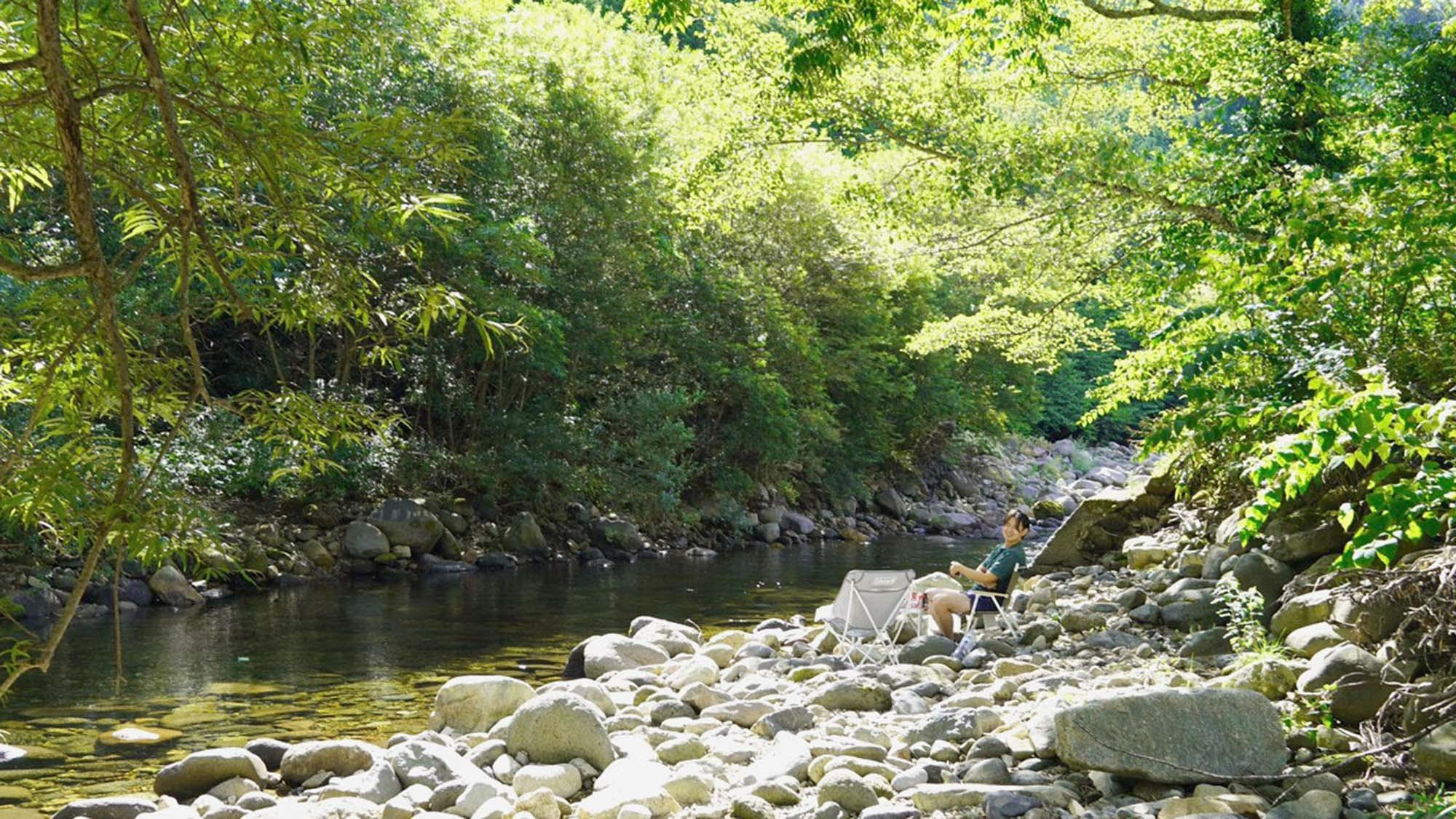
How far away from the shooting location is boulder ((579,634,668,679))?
9.12m

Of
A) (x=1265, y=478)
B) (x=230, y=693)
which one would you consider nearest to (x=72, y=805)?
(x=230, y=693)

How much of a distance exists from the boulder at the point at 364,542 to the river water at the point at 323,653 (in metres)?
1.14

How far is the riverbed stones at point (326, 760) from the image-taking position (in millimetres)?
6148

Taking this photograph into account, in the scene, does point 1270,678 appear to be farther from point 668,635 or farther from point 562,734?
point 668,635

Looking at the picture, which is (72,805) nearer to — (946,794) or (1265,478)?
(946,794)

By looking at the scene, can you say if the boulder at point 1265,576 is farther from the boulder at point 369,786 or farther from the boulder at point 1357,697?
the boulder at point 369,786

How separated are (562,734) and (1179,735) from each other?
116 inches

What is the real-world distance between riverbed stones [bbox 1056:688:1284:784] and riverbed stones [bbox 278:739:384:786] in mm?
3447

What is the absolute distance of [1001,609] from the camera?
8.65 m

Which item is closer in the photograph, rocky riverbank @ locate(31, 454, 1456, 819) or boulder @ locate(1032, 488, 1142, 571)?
rocky riverbank @ locate(31, 454, 1456, 819)

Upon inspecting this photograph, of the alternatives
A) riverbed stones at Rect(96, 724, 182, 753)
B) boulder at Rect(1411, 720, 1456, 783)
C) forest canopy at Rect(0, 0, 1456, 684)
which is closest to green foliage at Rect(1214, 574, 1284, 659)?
forest canopy at Rect(0, 0, 1456, 684)

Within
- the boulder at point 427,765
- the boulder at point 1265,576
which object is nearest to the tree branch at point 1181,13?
the boulder at point 1265,576

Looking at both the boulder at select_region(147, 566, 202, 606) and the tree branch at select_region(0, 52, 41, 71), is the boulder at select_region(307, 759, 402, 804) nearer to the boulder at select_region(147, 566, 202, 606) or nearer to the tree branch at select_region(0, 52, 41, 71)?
the tree branch at select_region(0, 52, 41, 71)

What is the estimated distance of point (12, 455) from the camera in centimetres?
236
